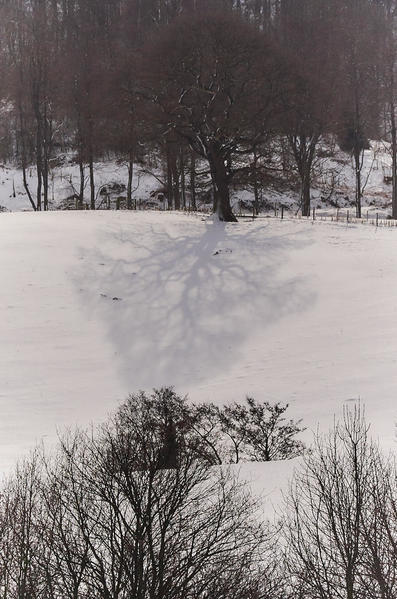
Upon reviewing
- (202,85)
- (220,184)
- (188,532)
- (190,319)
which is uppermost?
(202,85)

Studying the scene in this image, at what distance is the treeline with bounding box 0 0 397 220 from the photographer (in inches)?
1374

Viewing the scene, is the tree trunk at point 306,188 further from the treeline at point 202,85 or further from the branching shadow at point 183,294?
the branching shadow at point 183,294

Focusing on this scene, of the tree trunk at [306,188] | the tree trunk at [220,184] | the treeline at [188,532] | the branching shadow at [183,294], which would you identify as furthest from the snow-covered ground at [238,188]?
the treeline at [188,532]

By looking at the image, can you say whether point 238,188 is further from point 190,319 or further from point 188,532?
point 188,532

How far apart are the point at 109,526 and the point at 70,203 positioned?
39.3 m

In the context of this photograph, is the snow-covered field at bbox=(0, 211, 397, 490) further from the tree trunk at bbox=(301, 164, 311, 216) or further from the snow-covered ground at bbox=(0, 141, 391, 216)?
the snow-covered ground at bbox=(0, 141, 391, 216)

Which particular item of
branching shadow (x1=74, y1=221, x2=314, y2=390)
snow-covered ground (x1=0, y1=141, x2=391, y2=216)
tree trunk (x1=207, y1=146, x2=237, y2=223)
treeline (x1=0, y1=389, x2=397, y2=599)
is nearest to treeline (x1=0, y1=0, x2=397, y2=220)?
tree trunk (x1=207, y1=146, x2=237, y2=223)

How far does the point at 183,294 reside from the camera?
2384 centimetres

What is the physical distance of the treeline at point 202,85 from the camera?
115ft

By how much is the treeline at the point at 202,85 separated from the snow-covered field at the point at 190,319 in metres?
7.46

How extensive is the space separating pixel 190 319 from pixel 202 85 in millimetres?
18019

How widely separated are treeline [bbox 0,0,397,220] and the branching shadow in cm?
620

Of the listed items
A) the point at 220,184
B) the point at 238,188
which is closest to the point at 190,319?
the point at 220,184

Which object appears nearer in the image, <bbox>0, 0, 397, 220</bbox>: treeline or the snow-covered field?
the snow-covered field
